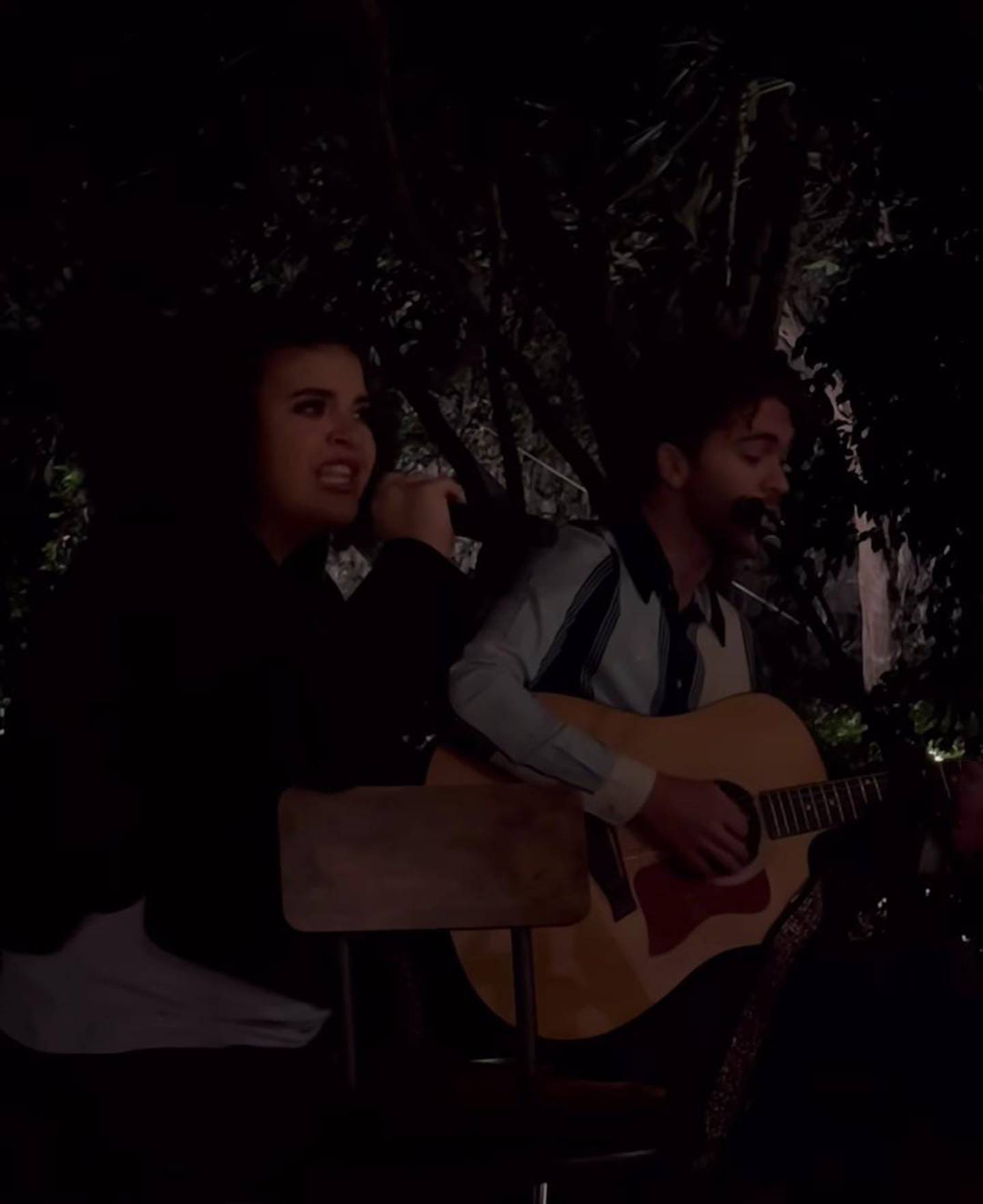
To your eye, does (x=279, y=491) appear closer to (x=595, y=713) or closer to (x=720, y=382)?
(x=595, y=713)

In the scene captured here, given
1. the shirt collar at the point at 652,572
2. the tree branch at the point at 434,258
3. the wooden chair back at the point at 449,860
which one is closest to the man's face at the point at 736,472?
the shirt collar at the point at 652,572

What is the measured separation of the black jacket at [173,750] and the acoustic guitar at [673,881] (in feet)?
2.20

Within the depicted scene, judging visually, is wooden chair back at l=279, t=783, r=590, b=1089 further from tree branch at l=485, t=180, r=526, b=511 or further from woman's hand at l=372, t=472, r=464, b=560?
tree branch at l=485, t=180, r=526, b=511

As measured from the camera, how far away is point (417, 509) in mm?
3230

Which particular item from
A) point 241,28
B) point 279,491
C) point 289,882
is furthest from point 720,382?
point 241,28

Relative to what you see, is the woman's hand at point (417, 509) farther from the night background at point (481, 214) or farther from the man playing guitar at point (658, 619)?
the night background at point (481, 214)

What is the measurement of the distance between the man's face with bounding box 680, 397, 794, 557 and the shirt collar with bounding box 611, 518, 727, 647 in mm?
104

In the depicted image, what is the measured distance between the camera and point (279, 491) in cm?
315

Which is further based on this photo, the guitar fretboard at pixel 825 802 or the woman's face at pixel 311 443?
the guitar fretboard at pixel 825 802

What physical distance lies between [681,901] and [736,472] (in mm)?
747

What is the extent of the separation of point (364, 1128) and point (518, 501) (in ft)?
7.58

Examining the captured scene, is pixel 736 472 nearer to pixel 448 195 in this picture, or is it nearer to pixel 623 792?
pixel 623 792

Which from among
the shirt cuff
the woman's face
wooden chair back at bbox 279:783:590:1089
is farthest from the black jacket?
the shirt cuff

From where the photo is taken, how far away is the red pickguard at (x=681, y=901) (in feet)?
10.7
